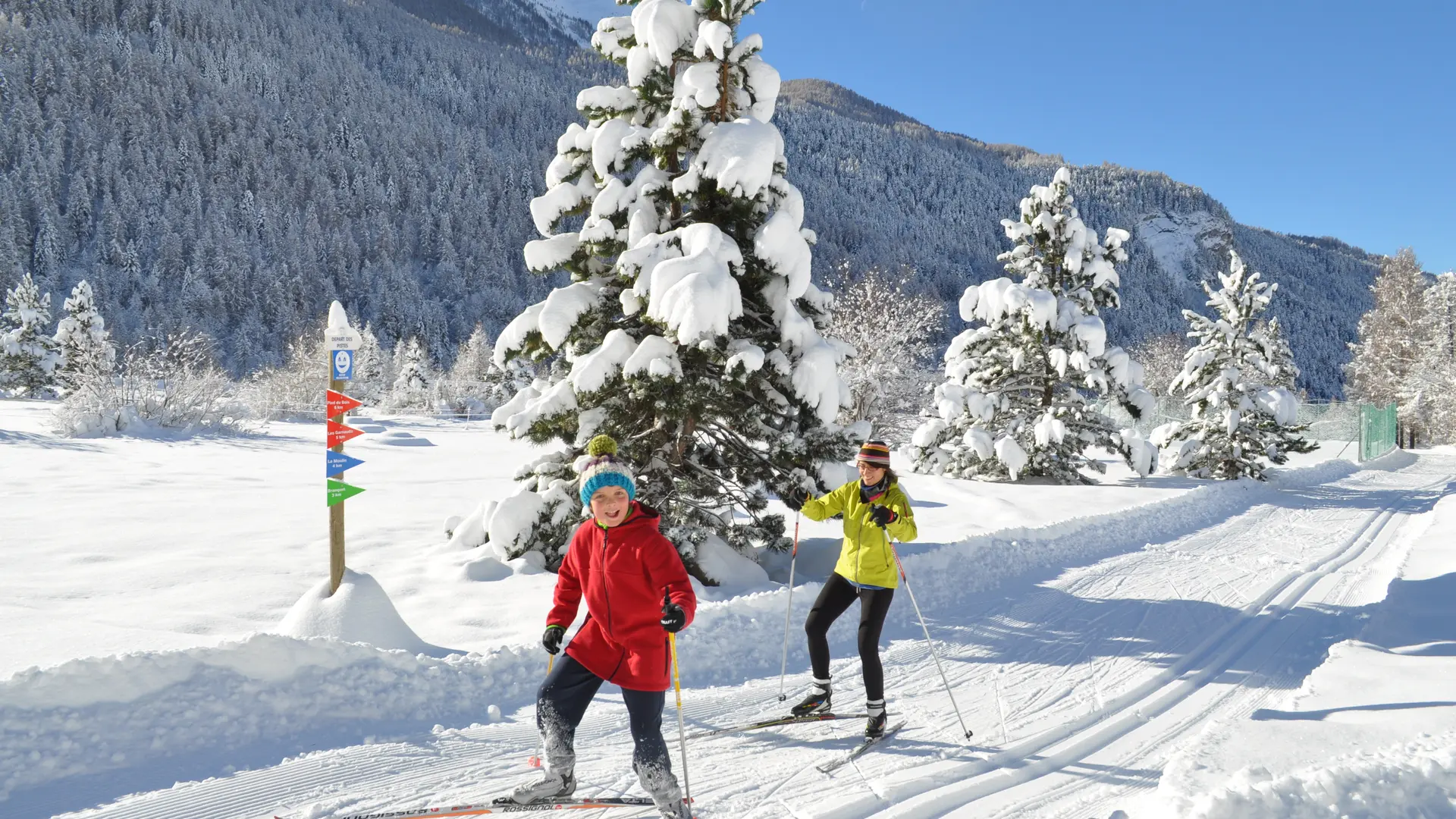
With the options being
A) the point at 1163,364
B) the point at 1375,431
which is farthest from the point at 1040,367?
the point at 1163,364

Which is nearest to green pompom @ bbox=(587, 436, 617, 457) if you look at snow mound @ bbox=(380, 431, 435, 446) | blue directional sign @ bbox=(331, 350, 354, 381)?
blue directional sign @ bbox=(331, 350, 354, 381)

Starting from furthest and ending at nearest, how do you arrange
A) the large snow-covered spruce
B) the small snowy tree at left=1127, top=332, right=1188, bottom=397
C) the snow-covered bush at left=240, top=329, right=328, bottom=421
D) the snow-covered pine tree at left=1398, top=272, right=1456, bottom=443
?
the small snowy tree at left=1127, top=332, right=1188, bottom=397 → the snow-covered pine tree at left=1398, top=272, right=1456, bottom=443 → the snow-covered bush at left=240, top=329, right=328, bottom=421 → the large snow-covered spruce

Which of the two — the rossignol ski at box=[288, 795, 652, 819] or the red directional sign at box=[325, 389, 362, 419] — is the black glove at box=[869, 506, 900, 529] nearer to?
the rossignol ski at box=[288, 795, 652, 819]

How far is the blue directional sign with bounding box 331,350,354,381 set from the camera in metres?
6.41

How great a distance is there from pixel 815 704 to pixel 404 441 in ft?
83.0

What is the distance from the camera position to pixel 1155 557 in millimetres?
10828

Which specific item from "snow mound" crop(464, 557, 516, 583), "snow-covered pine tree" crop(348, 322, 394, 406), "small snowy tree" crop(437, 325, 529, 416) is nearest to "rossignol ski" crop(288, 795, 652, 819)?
"snow mound" crop(464, 557, 516, 583)

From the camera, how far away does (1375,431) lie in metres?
32.0

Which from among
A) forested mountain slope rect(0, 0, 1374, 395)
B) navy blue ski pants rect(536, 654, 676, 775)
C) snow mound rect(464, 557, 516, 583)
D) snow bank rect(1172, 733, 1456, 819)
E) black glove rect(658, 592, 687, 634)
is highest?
forested mountain slope rect(0, 0, 1374, 395)

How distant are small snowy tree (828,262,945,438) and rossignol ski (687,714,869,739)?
2012 cm

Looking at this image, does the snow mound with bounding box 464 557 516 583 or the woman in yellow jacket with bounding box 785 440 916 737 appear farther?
the snow mound with bounding box 464 557 516 583

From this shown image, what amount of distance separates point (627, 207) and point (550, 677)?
5.60 m

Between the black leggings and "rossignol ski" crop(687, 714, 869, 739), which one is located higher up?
the black leggings

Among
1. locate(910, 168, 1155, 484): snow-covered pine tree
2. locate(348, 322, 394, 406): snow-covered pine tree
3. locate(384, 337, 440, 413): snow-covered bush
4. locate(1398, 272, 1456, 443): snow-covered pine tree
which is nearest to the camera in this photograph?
locate(910, 168, 1155, 484): snow-covered pine tree
